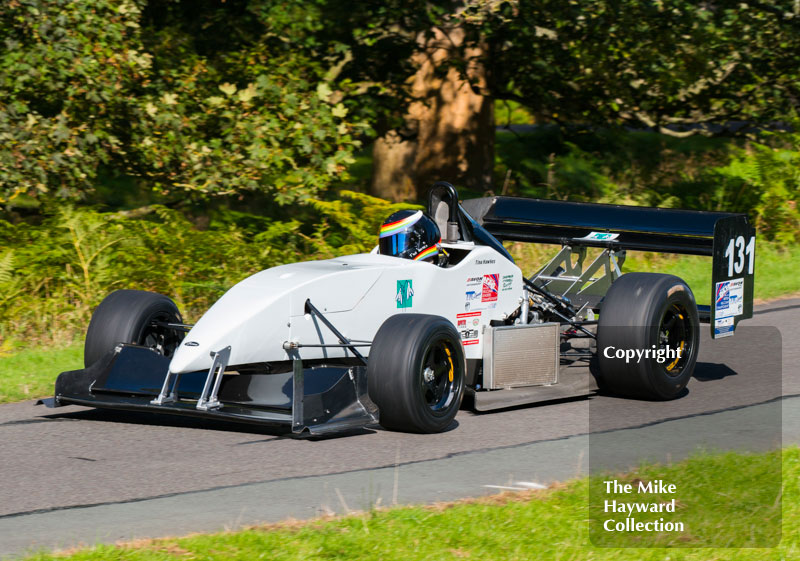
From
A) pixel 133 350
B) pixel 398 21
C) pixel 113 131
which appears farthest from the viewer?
pixel 398 21

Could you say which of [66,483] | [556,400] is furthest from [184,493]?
[556,400]

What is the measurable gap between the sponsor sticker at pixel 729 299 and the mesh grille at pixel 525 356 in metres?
1.26

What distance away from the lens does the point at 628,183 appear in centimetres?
2289

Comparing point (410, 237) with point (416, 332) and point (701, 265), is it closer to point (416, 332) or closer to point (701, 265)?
point (416, 332)

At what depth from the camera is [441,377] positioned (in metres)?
8.34

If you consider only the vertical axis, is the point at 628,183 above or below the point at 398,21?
below

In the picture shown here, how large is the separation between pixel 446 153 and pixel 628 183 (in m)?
4.90

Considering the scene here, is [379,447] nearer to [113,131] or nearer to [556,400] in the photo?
[556,400]

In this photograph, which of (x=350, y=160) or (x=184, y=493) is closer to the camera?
(x=184, y=493)

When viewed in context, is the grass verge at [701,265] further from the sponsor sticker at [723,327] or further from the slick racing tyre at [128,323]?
the slick racing tyre at [128,323]

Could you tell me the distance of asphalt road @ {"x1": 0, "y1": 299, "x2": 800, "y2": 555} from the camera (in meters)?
6.21

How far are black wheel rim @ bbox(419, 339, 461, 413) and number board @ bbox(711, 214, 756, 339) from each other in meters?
2.24

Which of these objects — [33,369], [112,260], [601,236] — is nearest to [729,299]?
[601,236]

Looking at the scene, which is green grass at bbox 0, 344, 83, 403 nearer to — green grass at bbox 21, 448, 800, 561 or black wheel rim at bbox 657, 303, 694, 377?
green grass at bbox 21, 448, 800, 561
